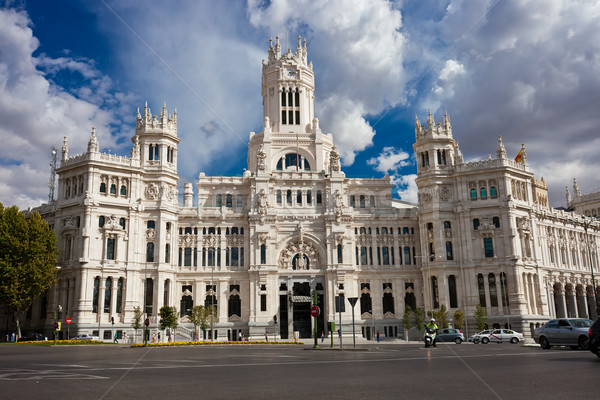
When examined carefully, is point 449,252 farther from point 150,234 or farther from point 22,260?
point 22,260

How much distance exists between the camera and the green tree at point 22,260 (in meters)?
63.9

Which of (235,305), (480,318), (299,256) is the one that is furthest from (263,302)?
(480,318)

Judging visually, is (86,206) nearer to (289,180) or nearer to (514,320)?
(289,180)

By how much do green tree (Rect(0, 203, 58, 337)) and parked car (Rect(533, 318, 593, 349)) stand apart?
2248 inches

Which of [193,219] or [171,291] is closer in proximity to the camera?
[171,291]

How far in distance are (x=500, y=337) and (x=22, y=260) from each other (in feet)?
189

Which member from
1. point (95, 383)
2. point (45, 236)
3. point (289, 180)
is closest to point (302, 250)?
point (289, 180)

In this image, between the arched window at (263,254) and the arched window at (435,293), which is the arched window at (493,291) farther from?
the arched window at (263,254)

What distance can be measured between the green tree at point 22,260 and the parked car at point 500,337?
52.5 meters

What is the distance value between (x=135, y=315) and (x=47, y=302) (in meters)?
14.0

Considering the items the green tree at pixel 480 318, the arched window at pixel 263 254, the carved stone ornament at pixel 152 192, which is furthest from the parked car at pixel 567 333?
the carved stone ornament at pixel 152 192

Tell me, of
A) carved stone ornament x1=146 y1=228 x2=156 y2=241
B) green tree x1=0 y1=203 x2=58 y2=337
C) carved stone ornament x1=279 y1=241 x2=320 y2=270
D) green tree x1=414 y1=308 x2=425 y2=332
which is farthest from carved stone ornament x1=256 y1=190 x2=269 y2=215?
green tree x1=0 y1=203 x2=58 y2=337

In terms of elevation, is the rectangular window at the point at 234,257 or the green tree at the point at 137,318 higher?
the rectangular window at the point at 234,257

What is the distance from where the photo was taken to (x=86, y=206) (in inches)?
2788
